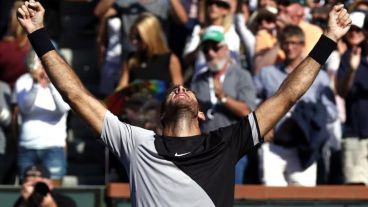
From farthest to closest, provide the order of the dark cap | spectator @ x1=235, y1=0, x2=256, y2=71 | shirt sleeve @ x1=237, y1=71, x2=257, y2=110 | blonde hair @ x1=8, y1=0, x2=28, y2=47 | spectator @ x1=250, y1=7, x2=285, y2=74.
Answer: blonde hair @ x1=8, y1=0, x2=28, y2=47
spectator @ x1=235, y1=0, x2=256, y2=71
spectator @ x1=250, y1=7, x2=285, y2=74
shirt sleeve @ x1=237, y1=71, x2=257, y2=110
the dark cap

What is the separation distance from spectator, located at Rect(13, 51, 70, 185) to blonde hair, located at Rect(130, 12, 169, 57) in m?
0.98

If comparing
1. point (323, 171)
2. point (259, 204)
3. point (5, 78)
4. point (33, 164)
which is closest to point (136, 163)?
point (259, 204)

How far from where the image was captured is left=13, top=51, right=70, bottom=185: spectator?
33.3 feet

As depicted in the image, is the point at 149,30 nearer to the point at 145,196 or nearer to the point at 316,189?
the point at 316,189

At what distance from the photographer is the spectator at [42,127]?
10.1 m

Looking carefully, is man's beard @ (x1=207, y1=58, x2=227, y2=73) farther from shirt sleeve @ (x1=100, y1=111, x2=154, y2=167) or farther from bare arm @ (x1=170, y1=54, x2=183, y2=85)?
shirt sleeve @ (x1=100, y1=111, x2=154, y2=167)

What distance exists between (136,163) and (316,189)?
12.6 ft

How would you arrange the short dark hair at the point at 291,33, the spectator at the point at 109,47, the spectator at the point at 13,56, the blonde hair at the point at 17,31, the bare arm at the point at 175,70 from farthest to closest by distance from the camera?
the spectator at the point at 109,47
the blonde hair at the point at 17,31
the spectator at the point at 13,56
the bare arm at the point at 175,70
the short dark hair at the point at 291,33

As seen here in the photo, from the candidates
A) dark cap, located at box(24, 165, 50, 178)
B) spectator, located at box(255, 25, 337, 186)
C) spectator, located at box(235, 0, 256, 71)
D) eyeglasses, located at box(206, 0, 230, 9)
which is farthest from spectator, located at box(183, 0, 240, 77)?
dark cap, located at box(24, 165, 50, 178)

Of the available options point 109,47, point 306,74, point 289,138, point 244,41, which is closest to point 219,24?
point 244,41

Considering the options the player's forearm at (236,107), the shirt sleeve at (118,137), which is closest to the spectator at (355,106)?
the player's forearm at (236,107)

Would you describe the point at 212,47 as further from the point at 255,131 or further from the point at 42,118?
the point at 255,131

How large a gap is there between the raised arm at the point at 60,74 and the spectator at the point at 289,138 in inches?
175

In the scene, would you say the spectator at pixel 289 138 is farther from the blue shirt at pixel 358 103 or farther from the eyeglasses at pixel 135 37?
the eyeglasses at pixel 135 37
